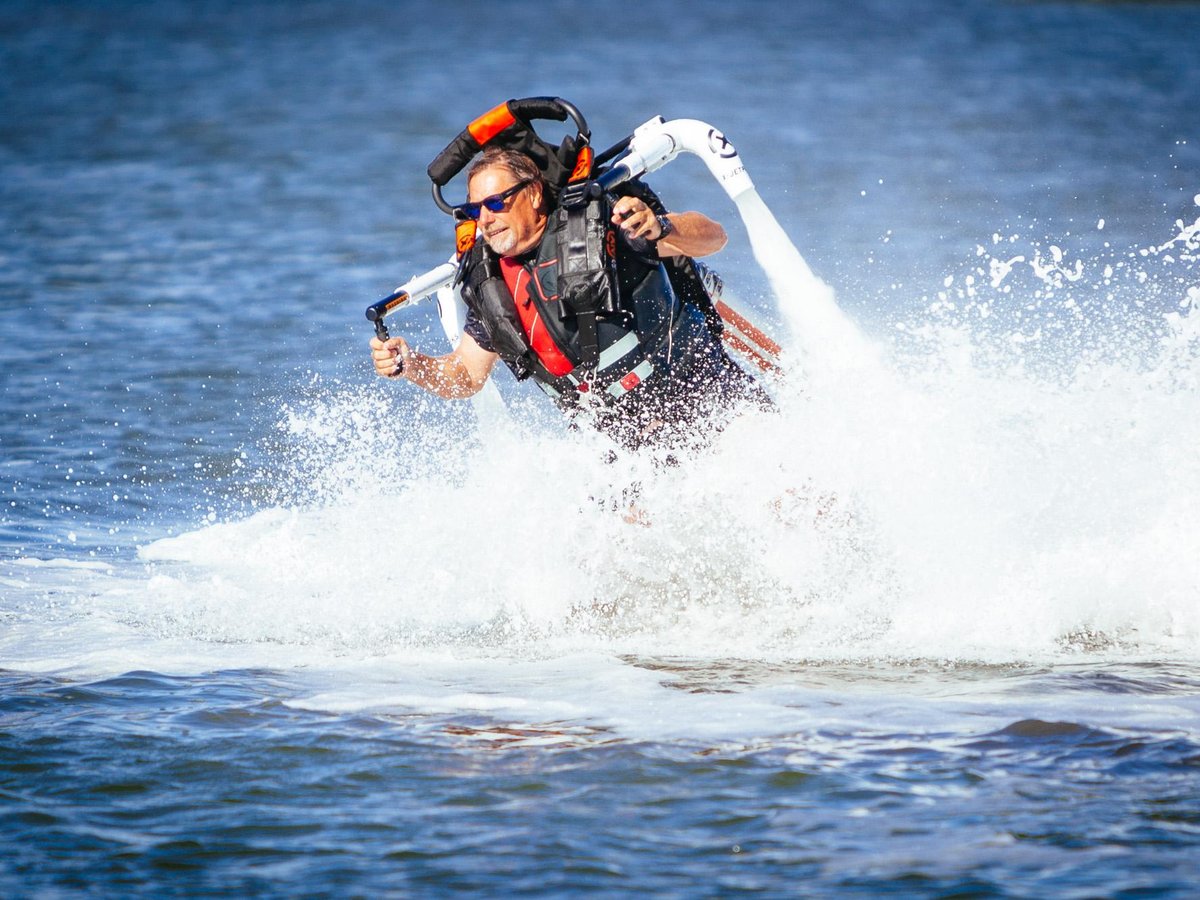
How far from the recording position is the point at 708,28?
38.4 metres

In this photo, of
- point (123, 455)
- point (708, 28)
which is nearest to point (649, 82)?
point (708, 28)

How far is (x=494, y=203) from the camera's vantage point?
5.86 metres

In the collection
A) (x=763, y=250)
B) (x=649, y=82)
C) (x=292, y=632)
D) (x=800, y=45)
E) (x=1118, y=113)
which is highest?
(x=800, y=45)

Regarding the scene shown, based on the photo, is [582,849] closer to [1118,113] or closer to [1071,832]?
[1071,832]

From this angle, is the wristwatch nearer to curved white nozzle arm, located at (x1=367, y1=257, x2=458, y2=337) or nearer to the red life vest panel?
the red life vest panel

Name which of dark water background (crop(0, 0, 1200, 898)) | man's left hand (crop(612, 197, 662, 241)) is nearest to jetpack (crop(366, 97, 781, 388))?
man's left hand (crop(612, 197, 662, 241))

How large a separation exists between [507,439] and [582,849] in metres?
3.22

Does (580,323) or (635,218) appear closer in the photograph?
(635,218)

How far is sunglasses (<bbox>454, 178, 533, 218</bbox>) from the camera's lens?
231 inches

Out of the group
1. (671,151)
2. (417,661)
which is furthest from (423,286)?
(417,661)

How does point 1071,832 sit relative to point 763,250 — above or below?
below

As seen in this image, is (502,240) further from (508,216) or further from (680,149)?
(680,149)

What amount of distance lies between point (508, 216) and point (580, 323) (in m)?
0.50

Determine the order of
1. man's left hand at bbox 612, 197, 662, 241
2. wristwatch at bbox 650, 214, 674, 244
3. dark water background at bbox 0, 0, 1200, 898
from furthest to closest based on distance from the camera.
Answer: wristwatch at bbox 650, 214, 674, 244
man's left hand at bbox 612, 197, 662, 241
dark water background at bbox 0, 0, 1200, 898
